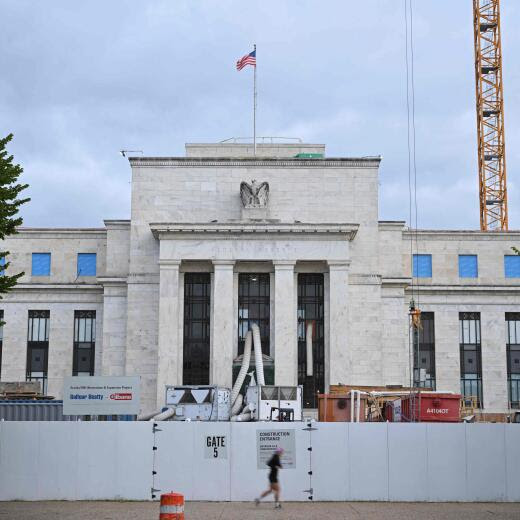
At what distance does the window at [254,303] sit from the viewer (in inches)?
2640

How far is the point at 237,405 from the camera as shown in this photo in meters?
57.4

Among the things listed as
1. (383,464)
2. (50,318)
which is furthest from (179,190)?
(383,464)

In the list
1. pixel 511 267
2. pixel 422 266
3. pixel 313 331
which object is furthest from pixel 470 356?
pixel 313 331

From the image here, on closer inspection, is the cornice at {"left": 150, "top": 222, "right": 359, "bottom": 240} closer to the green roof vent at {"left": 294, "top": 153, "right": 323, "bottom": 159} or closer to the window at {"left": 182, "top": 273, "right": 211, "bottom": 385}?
the window at {"left": 182, "top": 273, "right": 211, "bottom": 385}

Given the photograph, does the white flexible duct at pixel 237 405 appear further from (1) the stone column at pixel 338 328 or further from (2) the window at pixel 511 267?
(2) the window at pixel 511 267

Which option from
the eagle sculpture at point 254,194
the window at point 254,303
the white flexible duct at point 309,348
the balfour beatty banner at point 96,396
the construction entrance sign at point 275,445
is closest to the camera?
the construction entrance sign at point 275,445

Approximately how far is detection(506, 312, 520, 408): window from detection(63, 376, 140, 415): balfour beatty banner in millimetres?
39673

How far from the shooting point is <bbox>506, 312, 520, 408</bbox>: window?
7038 cm

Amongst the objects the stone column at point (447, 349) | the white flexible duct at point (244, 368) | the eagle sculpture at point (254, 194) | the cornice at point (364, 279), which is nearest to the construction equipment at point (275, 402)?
the white flexible duct at point (244, 368)

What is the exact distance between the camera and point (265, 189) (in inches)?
2685

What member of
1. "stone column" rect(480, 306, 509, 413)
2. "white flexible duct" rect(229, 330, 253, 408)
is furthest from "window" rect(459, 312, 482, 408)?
"white flexible duct" rect(229, 330, 253, 408)

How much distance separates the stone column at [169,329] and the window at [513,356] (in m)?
24.3

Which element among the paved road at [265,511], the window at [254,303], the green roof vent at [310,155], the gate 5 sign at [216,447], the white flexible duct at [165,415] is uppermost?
the green roof vent at [310,155]

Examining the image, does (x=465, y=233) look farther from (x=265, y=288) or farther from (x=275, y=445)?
(x=275, y=445)
